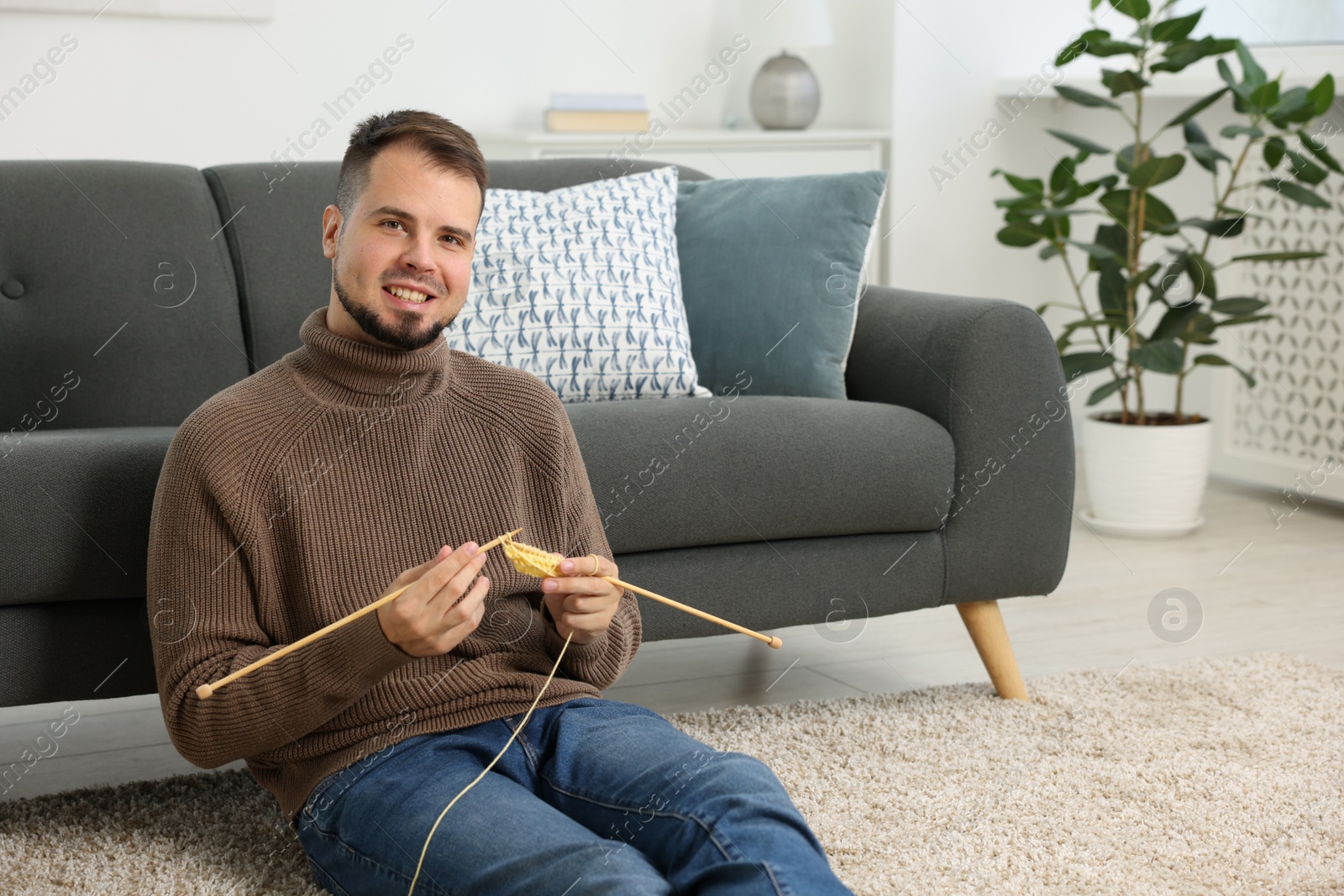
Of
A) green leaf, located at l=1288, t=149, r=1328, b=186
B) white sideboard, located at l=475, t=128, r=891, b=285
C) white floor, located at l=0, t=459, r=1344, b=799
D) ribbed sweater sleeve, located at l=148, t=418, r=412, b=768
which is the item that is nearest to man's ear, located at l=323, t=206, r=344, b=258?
ribbed sweater sleeve, located at l=148, t=418, r=412, b=768

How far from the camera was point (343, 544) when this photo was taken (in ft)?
4.11

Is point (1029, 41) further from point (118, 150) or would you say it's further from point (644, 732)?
point (644, 732)

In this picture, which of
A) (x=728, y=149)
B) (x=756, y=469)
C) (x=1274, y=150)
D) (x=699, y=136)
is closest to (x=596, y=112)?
(x=699, y=136)

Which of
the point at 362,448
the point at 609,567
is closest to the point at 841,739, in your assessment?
the point at 609,567

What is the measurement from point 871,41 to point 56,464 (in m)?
2.91

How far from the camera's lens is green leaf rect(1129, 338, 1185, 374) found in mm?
2957

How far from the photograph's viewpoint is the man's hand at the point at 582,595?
1209 millimetres

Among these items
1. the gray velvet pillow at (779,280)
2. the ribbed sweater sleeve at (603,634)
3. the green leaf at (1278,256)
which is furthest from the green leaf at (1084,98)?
the ribbed sweater sleeve at (603,634)

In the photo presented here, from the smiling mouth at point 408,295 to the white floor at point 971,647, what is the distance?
0.85 meters

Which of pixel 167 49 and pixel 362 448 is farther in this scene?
pixel 167 49

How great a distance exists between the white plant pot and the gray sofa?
3.72 ft

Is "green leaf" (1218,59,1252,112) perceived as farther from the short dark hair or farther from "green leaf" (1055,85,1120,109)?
the short dark hair

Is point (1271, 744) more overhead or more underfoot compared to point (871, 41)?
more underfoot

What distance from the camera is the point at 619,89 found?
3670 millimetres
